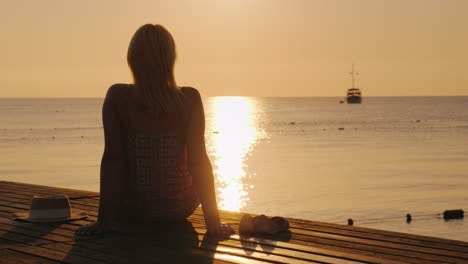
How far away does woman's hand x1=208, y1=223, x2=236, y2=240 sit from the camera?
577 cm

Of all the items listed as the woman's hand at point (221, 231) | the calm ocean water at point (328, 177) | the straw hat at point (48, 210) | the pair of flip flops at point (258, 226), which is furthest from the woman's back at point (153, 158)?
the calm ocean water at point (328, 177)

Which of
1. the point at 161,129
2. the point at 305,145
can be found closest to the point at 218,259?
the point at 161,129

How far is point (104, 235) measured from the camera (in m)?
5.83

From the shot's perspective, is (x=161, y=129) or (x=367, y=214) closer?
(x=161, y=129)

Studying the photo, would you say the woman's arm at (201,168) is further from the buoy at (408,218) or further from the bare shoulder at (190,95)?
the buoy at (408,218)

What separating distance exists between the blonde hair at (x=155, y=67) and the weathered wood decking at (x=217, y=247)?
1.18 m

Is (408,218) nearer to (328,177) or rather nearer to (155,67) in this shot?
(328,177)

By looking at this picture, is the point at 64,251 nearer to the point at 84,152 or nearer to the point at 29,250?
the point at 29,250

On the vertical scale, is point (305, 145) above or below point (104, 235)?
above

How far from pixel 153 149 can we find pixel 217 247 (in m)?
1.14

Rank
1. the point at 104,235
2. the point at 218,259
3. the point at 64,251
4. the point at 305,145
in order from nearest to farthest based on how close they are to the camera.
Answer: the point at 218,259 → the point at 64,251 → the point at 104,235 → the point at 305,145

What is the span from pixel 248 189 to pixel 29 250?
20.8 m

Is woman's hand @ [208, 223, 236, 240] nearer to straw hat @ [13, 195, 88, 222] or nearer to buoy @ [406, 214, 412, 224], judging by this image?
straw hat @ [13, 195, 88, 222]

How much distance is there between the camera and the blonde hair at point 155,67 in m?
5.41
